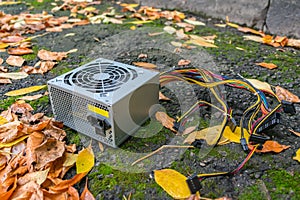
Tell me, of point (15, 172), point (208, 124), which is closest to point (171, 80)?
point (208, 124)

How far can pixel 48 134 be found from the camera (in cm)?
128

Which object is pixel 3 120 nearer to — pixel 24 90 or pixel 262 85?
pixel 24 90

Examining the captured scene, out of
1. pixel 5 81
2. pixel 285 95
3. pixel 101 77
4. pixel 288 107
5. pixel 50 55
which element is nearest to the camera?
pixel 101 77

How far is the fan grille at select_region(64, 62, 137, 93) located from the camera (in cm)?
119

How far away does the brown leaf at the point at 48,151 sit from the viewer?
3.74 feet

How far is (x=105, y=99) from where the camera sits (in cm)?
110

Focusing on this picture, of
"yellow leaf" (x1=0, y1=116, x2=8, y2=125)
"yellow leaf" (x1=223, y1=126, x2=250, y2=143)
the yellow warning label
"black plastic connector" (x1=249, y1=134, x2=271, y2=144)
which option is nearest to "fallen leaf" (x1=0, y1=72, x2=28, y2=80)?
"yellow leaf" (x1=0, y1=116, x2=8, y2=125)

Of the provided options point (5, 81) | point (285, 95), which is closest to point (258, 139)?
point (285, 95)

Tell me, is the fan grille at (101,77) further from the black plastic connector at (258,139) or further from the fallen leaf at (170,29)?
the fallen leaf at (170,29)

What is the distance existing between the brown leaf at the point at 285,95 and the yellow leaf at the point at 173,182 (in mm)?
767

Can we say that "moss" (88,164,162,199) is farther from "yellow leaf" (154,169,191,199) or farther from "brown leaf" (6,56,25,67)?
"brown leaf" (6,56,25,67)

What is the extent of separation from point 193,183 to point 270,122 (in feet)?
1.59

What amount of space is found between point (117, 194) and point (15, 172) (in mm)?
386

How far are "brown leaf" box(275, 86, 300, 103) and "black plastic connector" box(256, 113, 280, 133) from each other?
0.97 ft
